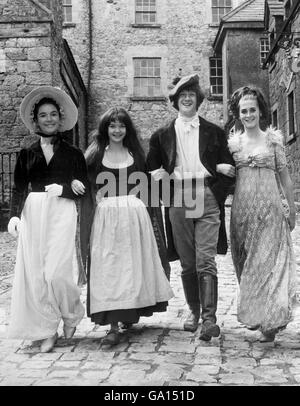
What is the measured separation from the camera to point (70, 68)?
1727 centimetres

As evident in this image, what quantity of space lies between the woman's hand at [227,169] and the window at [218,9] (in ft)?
71.8

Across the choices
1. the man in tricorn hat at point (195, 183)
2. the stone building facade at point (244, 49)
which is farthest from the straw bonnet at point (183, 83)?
the stone building facade at point (244, 49)

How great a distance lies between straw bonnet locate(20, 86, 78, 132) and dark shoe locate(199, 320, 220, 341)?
182cm

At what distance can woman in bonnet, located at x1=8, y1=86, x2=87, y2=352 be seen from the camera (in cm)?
405

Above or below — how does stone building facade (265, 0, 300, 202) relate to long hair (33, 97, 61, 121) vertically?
above

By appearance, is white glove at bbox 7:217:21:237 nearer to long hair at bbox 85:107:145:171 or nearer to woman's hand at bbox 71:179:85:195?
woman's hand at bbox 71:179:85:195

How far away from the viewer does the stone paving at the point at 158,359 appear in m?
3.29

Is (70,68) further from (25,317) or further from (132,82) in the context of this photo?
(25,317)

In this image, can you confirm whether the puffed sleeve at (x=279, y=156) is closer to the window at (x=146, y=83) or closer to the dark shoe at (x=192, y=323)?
the dark shoe at (x=192, y=323)

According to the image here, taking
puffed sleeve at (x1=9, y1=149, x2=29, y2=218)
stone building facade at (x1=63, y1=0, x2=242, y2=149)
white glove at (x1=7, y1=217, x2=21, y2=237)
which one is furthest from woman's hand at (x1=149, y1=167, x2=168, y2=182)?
stone building facade at (x1=63, y1=0, x2=242, y2=149)

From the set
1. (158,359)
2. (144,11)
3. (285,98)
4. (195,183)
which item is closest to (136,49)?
(144,11)

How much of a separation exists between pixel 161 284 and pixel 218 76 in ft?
69.4

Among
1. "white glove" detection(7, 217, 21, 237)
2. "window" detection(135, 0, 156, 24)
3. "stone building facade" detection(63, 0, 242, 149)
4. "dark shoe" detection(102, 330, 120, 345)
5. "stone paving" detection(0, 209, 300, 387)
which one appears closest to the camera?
"stone paving" detection(0, 209, 300, 387)
